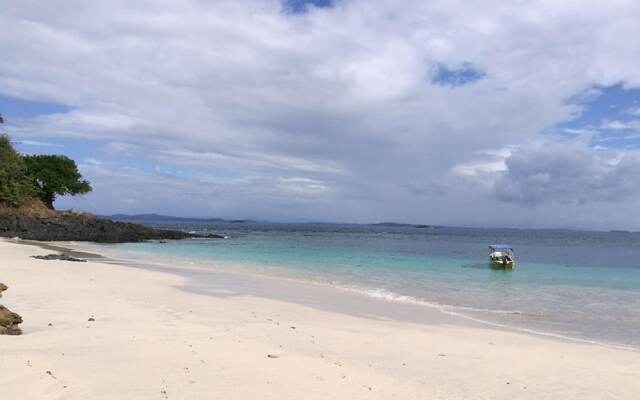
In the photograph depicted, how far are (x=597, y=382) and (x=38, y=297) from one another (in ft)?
39.3

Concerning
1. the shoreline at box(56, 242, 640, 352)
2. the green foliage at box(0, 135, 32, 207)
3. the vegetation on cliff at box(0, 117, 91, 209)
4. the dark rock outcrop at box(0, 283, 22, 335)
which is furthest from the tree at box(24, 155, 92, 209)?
the dark rock outcrop at box(0, 283, 22, 335)

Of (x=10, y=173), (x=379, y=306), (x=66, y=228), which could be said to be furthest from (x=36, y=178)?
(x=379, y=306)

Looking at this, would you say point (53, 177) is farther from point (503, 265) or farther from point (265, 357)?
point (265, 357)

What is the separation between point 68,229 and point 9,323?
53.5m

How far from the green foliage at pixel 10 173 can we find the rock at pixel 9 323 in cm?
5770

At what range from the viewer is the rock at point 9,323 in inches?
304

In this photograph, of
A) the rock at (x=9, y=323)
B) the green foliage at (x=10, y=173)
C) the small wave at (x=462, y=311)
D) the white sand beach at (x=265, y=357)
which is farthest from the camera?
the green foliage at (x=10, y=173)

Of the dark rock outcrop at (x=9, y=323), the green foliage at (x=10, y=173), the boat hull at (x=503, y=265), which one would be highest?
the green foliage at (x=10, y=173)

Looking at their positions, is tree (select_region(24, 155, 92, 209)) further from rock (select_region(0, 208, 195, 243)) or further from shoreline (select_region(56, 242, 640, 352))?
shoreline (select_region(56, 242, 640, 352))

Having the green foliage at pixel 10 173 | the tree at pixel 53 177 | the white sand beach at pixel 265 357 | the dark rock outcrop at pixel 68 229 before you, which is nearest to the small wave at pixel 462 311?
the white sand beach at pixel 265 357

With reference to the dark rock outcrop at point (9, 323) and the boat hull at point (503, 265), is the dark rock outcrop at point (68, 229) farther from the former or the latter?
the dark rock outcrop at point (9, 323)

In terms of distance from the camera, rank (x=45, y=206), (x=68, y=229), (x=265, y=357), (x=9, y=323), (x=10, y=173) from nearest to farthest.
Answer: (x=265, y=357), (x=9, y=323), (x=68, y=229), (x=10, y=173), (x=45, y=206)

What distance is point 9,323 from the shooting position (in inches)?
311

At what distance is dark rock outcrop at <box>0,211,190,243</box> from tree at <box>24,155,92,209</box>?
7135 mm
